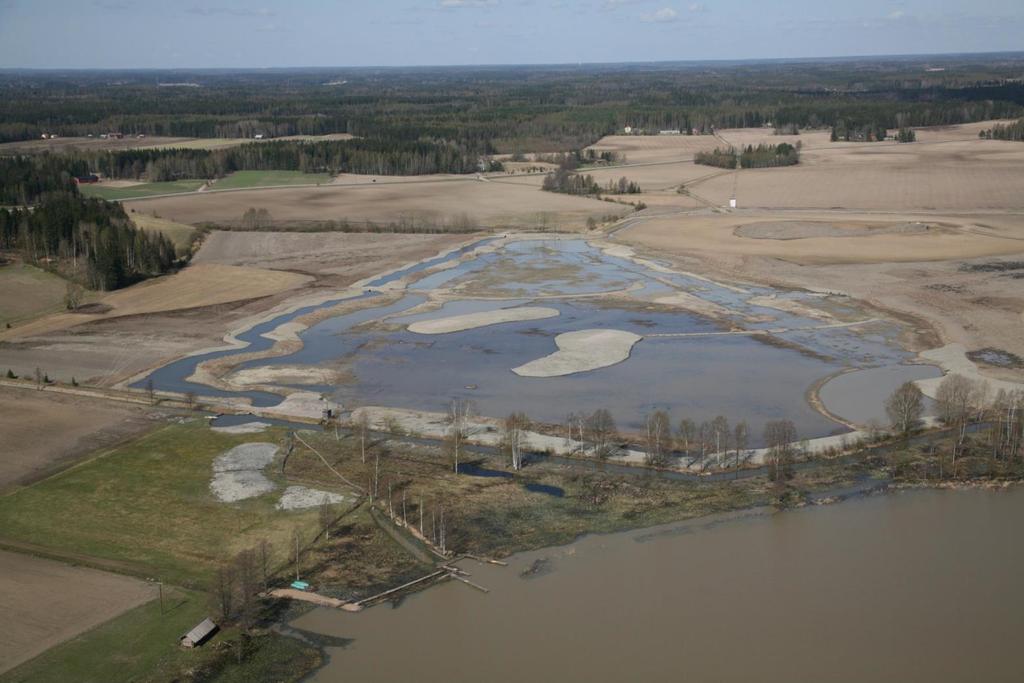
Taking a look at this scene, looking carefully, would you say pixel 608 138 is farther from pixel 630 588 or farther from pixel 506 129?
pixel 630 588

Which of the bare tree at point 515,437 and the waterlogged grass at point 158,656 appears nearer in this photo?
the waterlogged grass at point 158,656

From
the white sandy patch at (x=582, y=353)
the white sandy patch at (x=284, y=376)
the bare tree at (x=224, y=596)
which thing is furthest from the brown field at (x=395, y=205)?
the bare tree at (x=224, y=596)

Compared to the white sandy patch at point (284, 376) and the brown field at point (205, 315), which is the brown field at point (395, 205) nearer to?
the brown field at point (205, 315)

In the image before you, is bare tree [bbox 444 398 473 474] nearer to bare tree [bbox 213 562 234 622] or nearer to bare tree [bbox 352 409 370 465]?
bare tree [bbox 352 409 370 465]

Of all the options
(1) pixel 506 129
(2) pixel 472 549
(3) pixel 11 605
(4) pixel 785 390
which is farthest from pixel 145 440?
(1) pixel 506 129

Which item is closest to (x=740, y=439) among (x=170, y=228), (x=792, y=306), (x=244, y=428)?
(x=244, y=428)

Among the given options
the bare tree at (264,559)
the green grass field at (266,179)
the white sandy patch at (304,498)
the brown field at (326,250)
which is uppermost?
the green grass field at (266,179)
